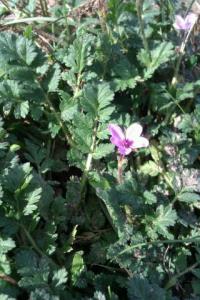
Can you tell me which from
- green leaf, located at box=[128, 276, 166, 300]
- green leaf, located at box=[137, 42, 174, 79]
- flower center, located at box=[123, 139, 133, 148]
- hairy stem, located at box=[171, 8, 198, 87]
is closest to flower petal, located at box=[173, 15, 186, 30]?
hairy stem, located at box=[171, 8, 198, 87]

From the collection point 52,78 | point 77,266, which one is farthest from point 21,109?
point 77,266

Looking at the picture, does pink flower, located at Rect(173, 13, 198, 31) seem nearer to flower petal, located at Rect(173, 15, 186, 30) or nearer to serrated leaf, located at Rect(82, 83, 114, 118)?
flower petal, located at Rect(173, 15, 186, 30)

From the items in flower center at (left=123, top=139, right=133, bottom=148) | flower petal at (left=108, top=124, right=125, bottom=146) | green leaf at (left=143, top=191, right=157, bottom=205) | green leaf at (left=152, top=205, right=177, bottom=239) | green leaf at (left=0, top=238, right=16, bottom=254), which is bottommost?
green leaf at (left=152, top=205, right=177, bottom=239)

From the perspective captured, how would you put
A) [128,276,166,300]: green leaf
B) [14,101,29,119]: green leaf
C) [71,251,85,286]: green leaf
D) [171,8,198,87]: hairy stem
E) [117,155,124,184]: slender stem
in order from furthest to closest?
[171,8,198,87]: hairy stem → [14,101,29,119]: green leaf → [117,155,124,184]: slender stem → [71,251,85,286]: green leaf → [128,276,166,300]: green leaf

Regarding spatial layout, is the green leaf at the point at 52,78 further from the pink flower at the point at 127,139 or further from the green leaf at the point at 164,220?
the green leaf at the point at 164,220

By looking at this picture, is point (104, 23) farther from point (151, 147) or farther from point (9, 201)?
point (9, 201)

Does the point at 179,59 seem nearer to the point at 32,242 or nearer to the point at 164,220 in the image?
the point at 164,220

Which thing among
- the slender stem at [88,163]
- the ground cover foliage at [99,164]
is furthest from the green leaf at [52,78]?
the slender stem at [88,163]

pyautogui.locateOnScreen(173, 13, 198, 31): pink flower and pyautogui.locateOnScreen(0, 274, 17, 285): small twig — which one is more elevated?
pyautogui.locateOnScreen(173, 13, 198, 31): pink flower
